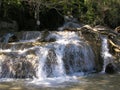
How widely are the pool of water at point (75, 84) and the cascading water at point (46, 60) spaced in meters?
0.73

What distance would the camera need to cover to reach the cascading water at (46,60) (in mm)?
12156

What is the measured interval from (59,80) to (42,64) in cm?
113

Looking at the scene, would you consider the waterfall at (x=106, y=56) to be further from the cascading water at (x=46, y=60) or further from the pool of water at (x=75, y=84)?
the pool of water at (x=75, y=84)

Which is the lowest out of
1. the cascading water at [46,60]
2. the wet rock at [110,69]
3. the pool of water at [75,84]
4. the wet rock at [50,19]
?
the pool of water at [75,84]

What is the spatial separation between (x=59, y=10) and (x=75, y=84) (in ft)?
31.7

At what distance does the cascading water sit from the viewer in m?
12.2

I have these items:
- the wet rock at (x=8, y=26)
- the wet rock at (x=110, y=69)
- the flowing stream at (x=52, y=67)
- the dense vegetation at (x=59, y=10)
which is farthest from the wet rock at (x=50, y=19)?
the wet rock at (x=110, y=69)

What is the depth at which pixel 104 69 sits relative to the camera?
44.8ft

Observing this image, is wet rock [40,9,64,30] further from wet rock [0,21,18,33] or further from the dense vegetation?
wet rock [0,21,18,33]

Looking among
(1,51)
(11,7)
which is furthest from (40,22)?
(1,51)

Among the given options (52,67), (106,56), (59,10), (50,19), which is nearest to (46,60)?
(52,67)

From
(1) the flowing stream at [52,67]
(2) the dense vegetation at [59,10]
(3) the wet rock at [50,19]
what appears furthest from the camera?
(3) the wet rock at [50,19]

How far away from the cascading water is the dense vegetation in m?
3.68

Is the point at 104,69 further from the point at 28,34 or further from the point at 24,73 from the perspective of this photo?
the point at 28,34
